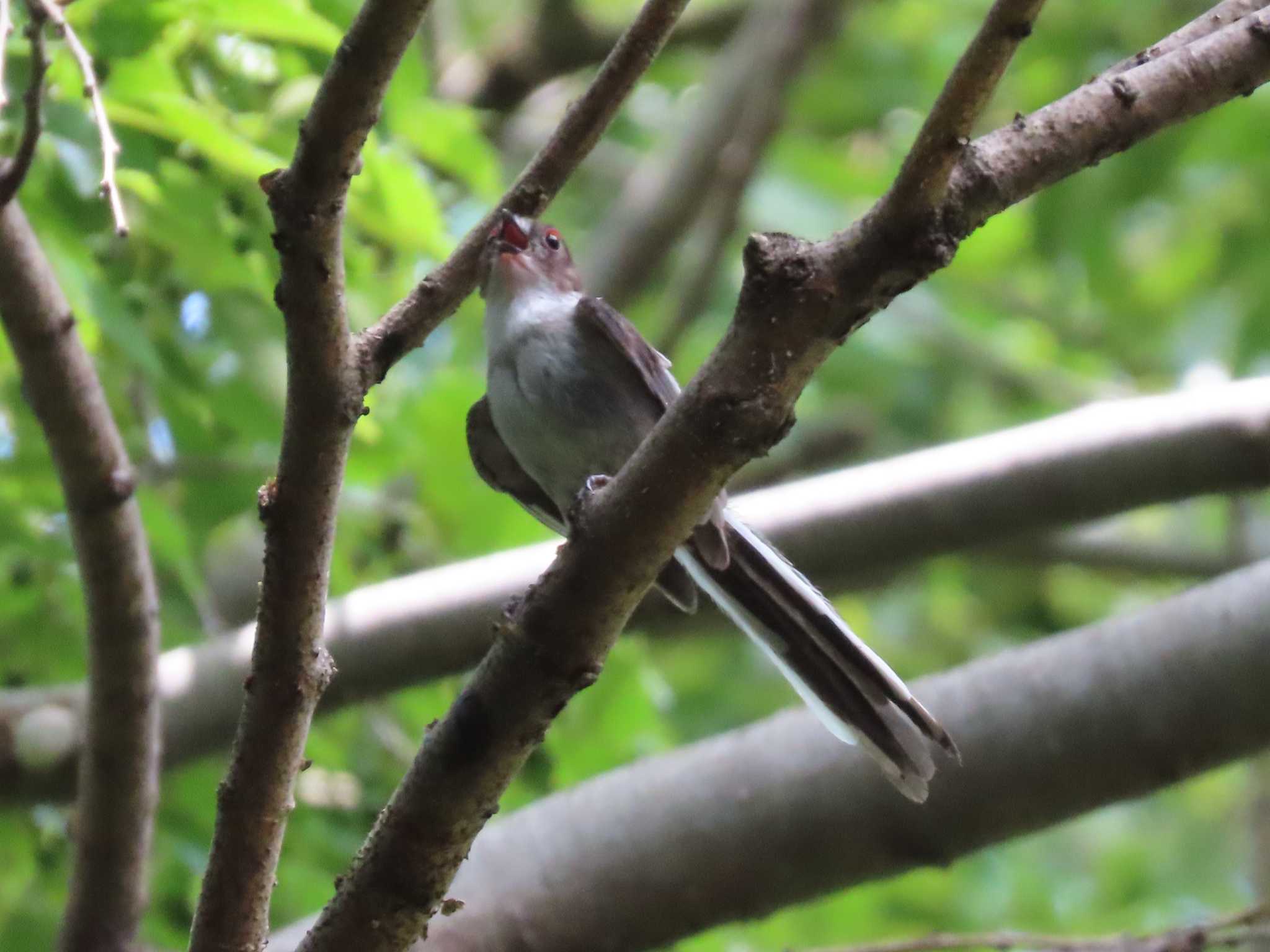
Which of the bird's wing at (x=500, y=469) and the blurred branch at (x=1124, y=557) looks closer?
the bird's wing at (x=500, y=469)

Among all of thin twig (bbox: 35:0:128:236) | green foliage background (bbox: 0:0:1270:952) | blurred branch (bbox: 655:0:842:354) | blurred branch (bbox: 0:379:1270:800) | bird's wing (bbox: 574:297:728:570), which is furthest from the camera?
blurred branch (bbox: 655:0:842:354)

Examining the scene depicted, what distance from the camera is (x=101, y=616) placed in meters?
2.89

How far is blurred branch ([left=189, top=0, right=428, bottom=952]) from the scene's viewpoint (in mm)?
1771

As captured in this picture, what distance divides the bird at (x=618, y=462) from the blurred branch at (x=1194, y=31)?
94cm

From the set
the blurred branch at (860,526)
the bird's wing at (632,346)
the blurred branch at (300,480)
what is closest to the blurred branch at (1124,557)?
the blurred branch at (860,526)

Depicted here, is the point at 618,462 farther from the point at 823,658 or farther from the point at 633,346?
the point at 823,658

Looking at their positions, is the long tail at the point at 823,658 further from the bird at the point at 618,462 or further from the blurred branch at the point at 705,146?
the blurred branch at the point at 705,146

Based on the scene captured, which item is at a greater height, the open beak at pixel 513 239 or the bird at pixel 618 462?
the open beak at pixel 513 239

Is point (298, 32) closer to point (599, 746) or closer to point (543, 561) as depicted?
point (543, 561)

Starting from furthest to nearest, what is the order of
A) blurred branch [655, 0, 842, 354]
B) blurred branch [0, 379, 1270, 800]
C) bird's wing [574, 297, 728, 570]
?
blurred branch [655, 0, 842, 354] < blurred branch [0, 379, 1270, 800] < bird's wing [574, 297, 728, 570]

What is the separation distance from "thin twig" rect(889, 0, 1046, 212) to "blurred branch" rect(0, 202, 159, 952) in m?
1.63

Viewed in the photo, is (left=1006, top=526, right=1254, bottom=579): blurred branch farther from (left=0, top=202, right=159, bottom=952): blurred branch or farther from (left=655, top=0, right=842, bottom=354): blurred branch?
(left=0, top=202, right=159, bottom=952): blurred branch

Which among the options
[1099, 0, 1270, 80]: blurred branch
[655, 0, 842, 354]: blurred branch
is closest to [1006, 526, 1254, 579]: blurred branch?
[655, 0, 842, 354]: blurred branch

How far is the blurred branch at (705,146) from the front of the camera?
615cm
